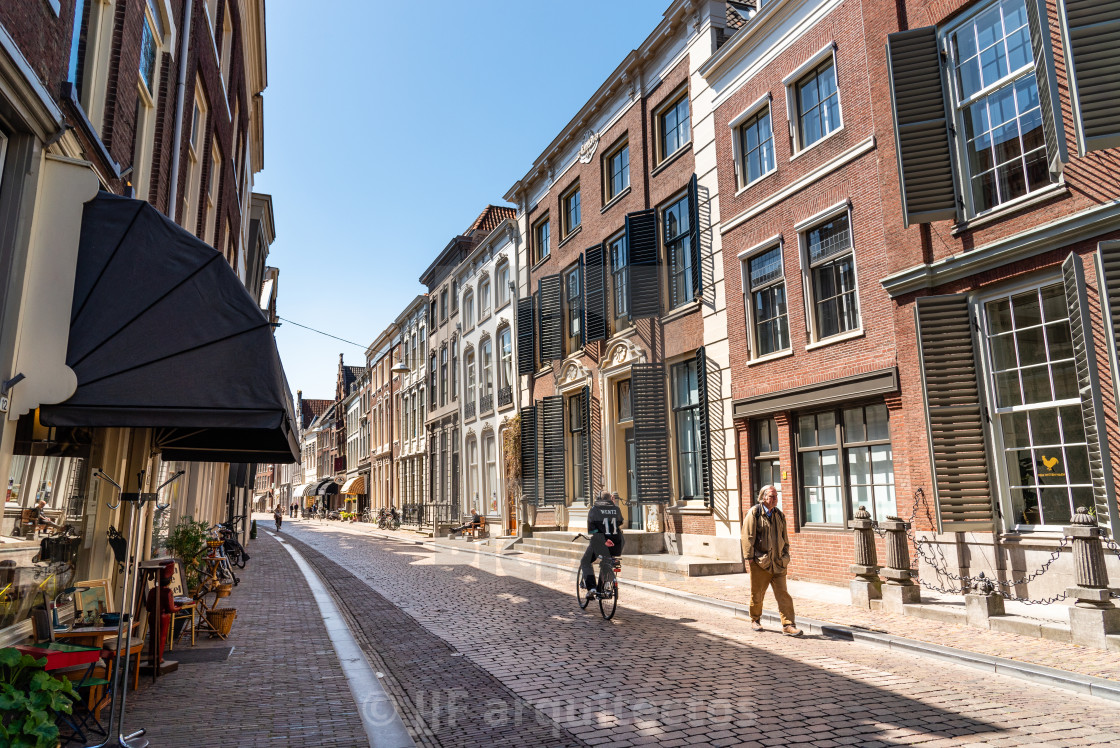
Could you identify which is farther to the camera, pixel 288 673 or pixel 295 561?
pixel 295 561

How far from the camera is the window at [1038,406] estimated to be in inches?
361

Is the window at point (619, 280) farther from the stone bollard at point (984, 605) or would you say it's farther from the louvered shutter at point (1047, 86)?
the stone bollard at point (984, 605)

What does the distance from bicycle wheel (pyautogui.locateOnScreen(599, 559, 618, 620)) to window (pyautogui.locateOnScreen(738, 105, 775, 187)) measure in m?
8.70

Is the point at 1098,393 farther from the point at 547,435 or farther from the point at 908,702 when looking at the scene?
the point at 547,435

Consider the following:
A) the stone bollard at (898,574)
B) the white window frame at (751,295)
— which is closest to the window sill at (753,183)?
the white window frame at (751,295)

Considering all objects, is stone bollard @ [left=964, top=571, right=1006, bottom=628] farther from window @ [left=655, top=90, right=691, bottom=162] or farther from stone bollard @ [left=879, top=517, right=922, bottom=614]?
window @ [left=655, top=90, right=691, bottom=162]

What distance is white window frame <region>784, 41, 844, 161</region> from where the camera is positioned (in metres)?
13.1

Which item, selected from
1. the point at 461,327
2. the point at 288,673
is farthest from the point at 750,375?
the point at 461,327

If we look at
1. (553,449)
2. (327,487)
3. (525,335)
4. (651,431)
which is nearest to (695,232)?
(651,431)

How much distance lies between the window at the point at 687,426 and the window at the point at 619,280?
2770mm

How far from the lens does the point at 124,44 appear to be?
23.2ft

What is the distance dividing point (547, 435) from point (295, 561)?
8.25 meters

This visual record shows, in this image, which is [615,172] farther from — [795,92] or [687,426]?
[687,426]

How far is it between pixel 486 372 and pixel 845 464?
1959 centimetres
